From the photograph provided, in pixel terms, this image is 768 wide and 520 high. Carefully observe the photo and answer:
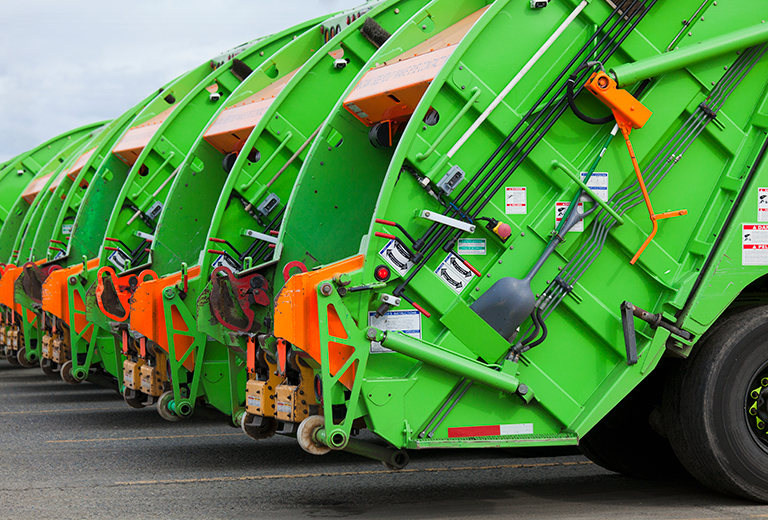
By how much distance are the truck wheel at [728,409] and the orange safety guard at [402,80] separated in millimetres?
2155

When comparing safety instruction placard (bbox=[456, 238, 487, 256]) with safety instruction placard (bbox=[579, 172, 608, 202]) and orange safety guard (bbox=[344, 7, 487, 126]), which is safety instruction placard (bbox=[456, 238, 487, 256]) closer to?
safety instruction placard (bbox=[579, 172, 608, 202])

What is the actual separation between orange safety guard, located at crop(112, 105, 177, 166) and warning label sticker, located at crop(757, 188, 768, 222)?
19.1 feet

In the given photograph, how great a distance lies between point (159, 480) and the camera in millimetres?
6672

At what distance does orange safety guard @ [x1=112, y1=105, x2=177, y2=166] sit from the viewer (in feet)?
30.2

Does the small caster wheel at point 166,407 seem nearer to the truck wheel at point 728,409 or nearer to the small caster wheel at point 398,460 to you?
the small caster wheel at point 398,460

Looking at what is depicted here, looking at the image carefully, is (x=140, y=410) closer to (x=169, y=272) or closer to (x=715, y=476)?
(x=169, y=272)

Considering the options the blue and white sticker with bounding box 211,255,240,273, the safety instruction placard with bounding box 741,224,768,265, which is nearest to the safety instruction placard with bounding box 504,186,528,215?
the safety instruction placard with bounding box 741,224,768,265

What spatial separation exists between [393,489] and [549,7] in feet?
10.5

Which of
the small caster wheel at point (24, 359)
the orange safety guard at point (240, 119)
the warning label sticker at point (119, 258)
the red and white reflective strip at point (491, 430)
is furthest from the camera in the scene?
the small caster wheel at point (24, 359)

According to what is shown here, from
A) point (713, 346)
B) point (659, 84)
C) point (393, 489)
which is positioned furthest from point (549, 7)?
point (393, 489)

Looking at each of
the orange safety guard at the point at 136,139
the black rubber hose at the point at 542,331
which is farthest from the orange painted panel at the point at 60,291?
the black rubber hose at the point at 542,331

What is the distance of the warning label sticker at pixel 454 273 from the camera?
489cm

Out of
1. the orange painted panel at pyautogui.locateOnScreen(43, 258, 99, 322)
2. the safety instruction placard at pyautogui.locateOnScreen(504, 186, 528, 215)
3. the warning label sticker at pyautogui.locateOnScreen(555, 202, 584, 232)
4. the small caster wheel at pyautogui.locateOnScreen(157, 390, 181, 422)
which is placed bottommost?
the orange painted panel at pyautogui.locateOnScreen(43, 258, 99, 322)

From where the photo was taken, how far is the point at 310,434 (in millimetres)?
4875
